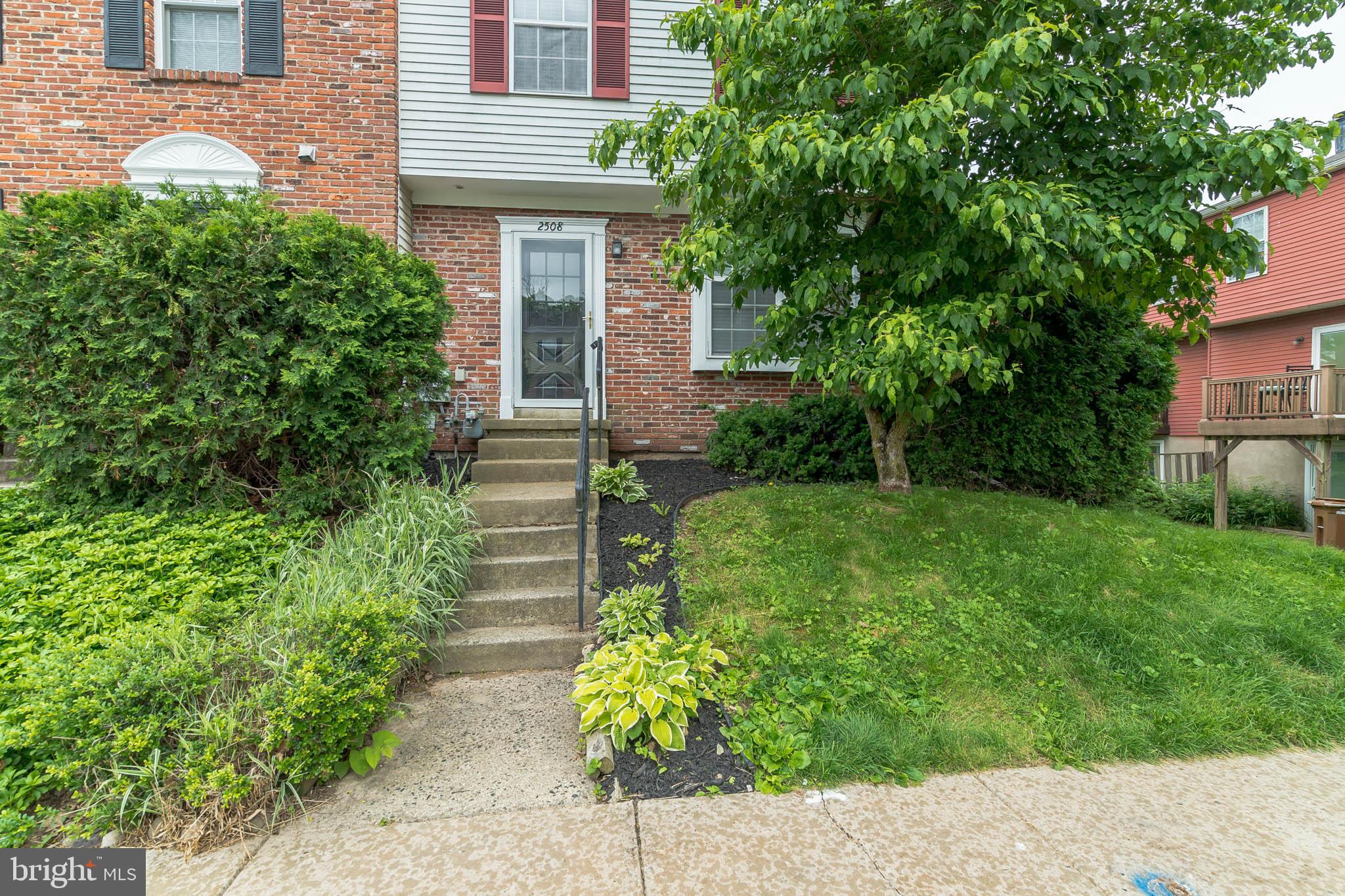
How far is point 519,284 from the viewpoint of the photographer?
6.84m

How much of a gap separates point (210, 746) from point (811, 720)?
2.39 metres

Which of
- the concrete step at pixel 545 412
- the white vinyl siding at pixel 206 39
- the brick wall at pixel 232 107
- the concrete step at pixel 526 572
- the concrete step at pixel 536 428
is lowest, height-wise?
the concrete step at pixel 526 572

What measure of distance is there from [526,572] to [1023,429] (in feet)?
16.4

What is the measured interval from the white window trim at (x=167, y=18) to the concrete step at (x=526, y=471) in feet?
15.6

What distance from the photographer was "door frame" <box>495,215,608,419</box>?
680 centimetres

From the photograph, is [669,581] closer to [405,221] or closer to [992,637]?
[992,637]

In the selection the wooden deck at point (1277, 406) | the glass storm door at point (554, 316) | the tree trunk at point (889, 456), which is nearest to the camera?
the tree trunk at point (889, 456)

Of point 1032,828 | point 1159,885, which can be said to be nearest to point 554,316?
point 1032,828

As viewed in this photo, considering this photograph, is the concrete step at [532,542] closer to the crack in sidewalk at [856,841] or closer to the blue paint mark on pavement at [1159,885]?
the crack in sidewalk at [856,841]

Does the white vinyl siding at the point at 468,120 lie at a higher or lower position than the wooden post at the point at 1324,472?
higher

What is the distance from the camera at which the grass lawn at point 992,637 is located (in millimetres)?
2857

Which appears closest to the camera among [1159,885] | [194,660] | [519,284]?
[1159,885]

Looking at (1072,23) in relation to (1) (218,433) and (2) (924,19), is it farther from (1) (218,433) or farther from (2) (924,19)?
(1) (218,433)

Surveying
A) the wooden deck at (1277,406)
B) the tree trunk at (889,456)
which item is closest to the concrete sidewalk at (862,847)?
the tree trunk at (889,456)
